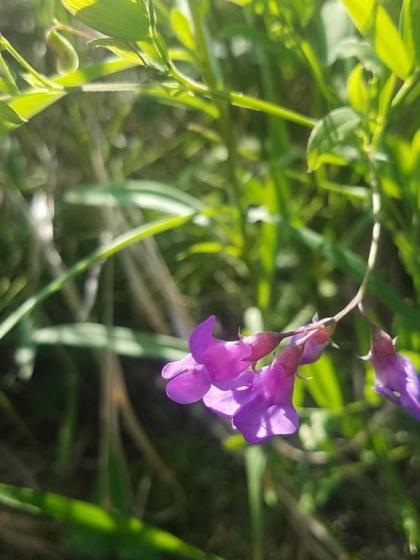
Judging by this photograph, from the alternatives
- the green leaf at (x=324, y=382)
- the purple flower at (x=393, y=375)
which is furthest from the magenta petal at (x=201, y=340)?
the green leaf at (x=324, y=382)

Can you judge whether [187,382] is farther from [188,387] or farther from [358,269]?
[358,269]

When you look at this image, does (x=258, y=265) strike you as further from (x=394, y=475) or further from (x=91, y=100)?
(x=91, y=100)

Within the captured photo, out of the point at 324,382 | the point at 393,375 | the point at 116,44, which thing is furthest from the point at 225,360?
the point at 324,382

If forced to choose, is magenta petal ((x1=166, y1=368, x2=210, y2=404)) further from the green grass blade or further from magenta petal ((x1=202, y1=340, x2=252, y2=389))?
the green grass blade

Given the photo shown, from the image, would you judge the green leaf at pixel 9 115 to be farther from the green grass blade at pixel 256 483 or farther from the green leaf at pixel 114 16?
the green grass blade at pixel 256 483

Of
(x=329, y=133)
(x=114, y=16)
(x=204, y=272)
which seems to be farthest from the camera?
(x=204, y=272)

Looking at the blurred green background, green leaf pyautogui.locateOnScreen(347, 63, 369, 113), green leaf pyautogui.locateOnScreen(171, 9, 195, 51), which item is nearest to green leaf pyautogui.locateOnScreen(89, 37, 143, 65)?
the blurred green background

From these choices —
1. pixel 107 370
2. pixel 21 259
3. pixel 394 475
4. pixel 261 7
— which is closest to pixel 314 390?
pixel 394 475
